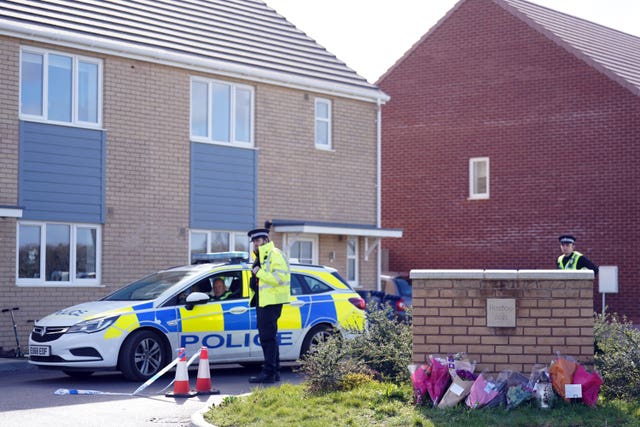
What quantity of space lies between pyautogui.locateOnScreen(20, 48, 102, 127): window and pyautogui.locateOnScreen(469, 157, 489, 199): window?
12.3m

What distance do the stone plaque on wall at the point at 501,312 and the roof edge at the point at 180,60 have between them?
422 inches

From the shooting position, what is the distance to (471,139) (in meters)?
28.3

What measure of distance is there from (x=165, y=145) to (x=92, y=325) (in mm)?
7057

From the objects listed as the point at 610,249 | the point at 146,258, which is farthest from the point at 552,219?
the point at 146,258

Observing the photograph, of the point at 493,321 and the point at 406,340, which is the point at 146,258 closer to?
the point at 406,340

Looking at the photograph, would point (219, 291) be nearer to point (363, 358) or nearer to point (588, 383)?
point (363, 358)

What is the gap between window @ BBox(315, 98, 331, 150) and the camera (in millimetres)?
23094

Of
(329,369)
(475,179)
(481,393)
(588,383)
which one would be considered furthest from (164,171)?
(588,383)

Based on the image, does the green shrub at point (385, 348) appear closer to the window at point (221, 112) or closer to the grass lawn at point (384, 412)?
the grass lawn at point (384, 412)

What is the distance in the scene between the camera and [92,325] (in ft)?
44.0

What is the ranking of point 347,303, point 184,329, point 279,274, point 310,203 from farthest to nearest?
point 310,203 → point 347,303 → point 184,329 → point 279,274

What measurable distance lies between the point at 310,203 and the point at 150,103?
4.52 metres

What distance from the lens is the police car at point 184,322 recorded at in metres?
13.4

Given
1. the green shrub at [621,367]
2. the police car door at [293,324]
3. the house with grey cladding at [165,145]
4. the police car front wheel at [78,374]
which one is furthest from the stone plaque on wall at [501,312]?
the house with grey cladding at [165,145]
